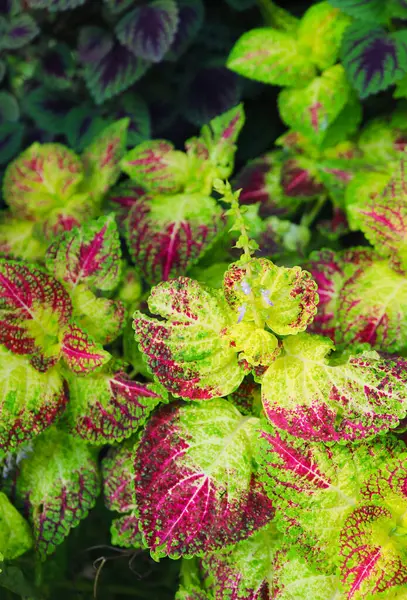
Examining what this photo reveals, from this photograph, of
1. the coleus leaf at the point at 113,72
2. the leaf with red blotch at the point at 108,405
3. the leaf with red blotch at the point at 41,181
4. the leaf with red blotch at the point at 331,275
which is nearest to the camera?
the leaf with red blotch at the point at 108,405

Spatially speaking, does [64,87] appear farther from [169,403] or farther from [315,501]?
[315,501]

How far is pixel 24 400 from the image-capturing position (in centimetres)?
82

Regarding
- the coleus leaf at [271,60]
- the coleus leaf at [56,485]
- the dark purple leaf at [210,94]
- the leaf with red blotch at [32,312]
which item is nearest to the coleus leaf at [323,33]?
the coleus leaf at [271,60]

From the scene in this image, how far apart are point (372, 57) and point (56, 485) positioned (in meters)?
0.75

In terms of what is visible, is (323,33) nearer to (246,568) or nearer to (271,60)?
(271,60)

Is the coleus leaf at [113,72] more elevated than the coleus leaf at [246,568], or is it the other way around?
the coleus leaf at [113,72]

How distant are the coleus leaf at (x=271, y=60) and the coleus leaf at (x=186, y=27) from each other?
10cm

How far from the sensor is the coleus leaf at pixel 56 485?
0.86m

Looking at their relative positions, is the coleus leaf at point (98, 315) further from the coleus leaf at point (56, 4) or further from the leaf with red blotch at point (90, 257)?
the coleus leaf at point (56, 4)

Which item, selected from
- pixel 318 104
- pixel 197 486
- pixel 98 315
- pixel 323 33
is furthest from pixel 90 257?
pixel 323 33

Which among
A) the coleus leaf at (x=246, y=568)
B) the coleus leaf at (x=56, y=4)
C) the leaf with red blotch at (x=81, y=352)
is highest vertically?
the coleus leaf at (x=56, y=4)

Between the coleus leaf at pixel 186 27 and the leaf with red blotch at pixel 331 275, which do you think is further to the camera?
the coleus leaf at pixel 186 27

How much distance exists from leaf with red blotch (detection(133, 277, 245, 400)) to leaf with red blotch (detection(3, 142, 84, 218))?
0.37 m

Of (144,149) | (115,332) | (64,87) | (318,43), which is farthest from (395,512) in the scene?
(64,87)
